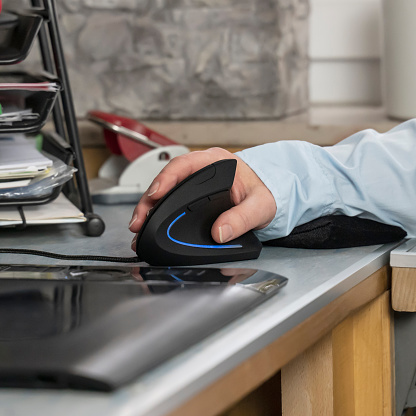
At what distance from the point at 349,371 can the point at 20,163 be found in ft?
1.41

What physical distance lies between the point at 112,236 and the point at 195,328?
0.42 metres

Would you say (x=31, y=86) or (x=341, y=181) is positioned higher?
(x=31, y=86)

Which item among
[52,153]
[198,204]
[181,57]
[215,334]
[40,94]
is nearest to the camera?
[215,334]

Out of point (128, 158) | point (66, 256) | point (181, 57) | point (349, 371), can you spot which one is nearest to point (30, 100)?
point (66, 256)

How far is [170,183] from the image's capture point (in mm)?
660

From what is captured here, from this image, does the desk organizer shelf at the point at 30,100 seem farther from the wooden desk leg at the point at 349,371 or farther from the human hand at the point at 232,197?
the wooden desk leg at the point at 349,371

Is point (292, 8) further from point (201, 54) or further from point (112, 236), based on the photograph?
point (112, 236)

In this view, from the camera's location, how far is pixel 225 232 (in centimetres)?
62

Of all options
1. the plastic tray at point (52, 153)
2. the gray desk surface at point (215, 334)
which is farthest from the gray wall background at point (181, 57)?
the gray desk surface at point (215, 334)

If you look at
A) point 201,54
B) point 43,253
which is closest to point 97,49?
point 201,54

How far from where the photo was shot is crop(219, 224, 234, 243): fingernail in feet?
2.04

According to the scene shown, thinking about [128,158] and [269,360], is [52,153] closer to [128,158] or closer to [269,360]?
[128,158]

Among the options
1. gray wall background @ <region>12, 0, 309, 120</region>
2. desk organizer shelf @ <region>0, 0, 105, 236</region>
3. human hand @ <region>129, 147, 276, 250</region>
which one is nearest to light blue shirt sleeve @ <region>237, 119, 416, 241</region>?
human hand @ <region>129, 147, 276, 250</region>

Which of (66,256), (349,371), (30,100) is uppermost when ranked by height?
(30,100)
